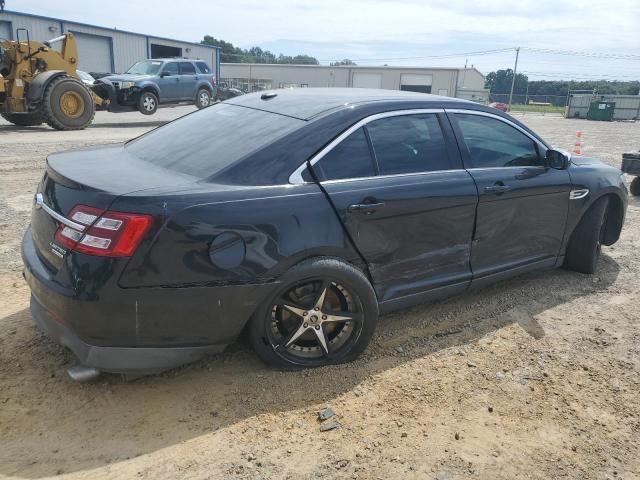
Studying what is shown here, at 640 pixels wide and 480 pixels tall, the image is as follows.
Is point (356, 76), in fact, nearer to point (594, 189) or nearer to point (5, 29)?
point (5, 29)

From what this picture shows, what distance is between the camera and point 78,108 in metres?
14.3

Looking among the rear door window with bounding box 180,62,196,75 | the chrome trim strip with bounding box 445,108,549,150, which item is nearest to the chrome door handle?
the chrome trim strip with bounding box 445,108,549,150

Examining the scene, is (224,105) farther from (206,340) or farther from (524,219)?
(524,219)

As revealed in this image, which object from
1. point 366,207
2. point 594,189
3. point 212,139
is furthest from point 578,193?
point 212,139

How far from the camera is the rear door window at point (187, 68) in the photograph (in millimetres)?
19750

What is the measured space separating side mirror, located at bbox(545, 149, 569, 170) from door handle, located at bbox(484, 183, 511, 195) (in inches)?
25.8

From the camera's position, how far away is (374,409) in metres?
2.87

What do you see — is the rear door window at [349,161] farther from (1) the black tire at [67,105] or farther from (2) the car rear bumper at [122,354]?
(1) the black tire at [67,105]

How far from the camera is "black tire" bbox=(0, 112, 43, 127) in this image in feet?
46.7

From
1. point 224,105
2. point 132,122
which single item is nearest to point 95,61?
point 132,122

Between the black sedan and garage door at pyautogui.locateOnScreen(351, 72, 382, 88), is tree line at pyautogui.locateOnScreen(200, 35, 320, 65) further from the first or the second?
the black sedan

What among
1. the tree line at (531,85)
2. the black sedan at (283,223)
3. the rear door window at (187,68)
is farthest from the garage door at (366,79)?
the black sedan at (283,223)

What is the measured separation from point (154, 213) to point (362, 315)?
1346 mm

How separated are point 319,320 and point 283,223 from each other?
0.63 meters
